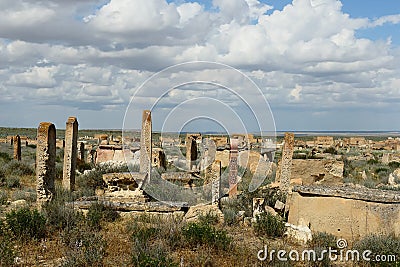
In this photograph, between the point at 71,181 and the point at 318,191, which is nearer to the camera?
the point at 318,191

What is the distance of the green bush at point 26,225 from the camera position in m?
8.04

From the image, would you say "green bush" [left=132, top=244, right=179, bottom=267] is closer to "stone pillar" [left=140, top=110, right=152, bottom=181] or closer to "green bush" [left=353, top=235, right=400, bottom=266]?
"green bush" [left=353, top=235, right=400, bottom=266]

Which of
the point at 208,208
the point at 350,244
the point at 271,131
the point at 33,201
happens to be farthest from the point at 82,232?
the point at 271,131

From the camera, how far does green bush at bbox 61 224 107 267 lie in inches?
261

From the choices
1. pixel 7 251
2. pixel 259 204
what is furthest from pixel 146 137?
pixel 7 251

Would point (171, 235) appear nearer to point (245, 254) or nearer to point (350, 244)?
point (245, 254)

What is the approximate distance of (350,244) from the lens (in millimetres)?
8383

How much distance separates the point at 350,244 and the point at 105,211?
523 cm

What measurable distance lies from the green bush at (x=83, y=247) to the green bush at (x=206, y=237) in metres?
1.53

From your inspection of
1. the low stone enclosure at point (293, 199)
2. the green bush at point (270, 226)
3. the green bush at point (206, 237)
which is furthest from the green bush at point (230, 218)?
the green bush at point (206, 237)

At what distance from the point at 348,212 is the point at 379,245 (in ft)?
4.21

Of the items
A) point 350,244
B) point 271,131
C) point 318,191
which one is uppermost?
point 271,131

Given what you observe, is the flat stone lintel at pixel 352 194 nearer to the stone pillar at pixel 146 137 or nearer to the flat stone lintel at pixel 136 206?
the flat stone lintel at pixel 136 206

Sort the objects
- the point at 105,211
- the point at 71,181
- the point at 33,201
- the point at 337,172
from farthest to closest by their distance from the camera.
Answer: the point at 337,172
the point at 71,181
the point at 33,201
the point at 105,211
